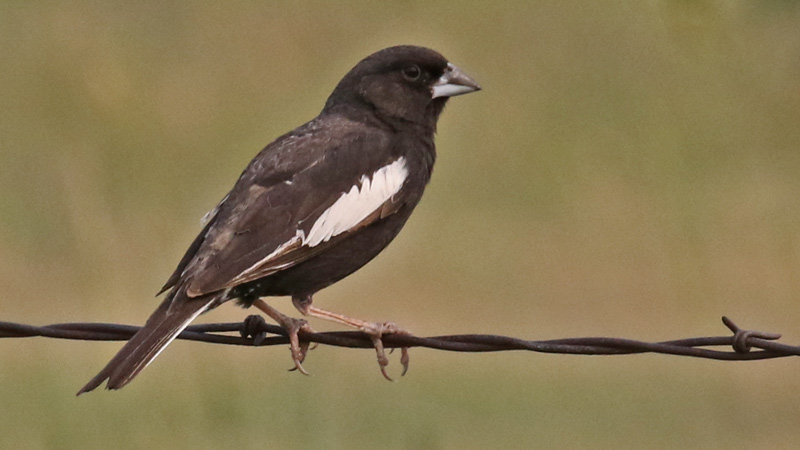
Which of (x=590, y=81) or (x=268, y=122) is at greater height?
(x=590, y=81)

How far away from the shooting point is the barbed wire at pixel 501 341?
197 inches

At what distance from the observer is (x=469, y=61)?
15.3 m

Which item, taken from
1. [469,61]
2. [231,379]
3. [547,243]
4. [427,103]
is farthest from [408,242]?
[231,379]

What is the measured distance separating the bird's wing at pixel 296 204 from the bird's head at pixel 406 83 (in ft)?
1.21

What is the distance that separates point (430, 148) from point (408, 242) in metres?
5.94

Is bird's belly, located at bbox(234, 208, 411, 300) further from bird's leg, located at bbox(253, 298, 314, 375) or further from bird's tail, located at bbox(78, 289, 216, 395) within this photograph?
bird's tail, located at bbox(78, 289, 216, 395)

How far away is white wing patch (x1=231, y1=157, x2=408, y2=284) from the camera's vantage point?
5977mm

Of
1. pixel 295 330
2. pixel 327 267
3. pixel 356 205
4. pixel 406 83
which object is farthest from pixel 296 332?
pixel 406 83

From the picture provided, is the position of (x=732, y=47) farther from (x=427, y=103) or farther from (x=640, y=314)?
(x=640, y=314)

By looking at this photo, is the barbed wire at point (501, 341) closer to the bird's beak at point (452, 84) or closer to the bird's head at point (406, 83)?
the bird's head at point (406, 83)

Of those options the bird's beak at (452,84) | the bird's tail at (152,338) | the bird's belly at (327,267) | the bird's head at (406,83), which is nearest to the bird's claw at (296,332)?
the bird's belly at (327,267)

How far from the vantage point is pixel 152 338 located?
17.9 ft

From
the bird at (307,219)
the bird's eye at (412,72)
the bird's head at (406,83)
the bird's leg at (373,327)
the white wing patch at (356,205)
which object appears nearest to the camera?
the bird at (307,219)

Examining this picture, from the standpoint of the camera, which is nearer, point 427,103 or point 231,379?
point 231,379
